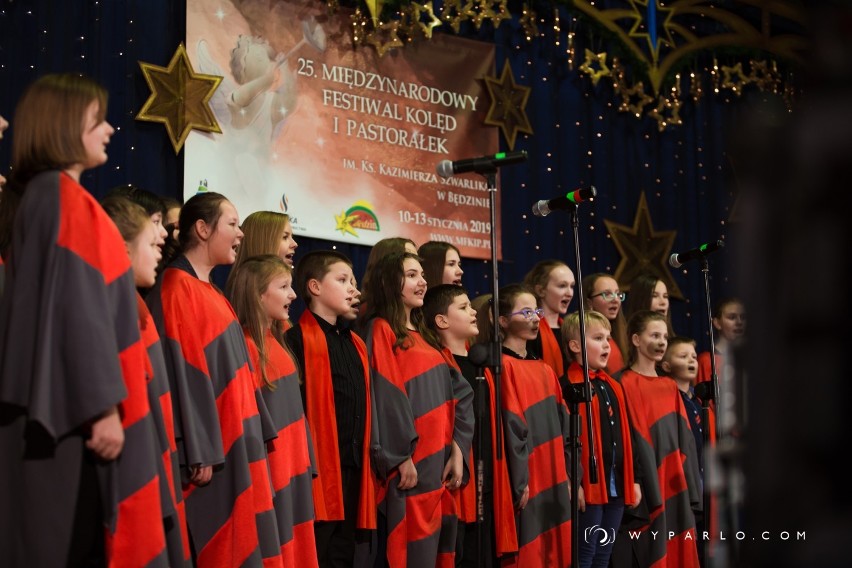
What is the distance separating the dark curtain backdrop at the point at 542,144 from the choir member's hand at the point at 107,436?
2.99 m

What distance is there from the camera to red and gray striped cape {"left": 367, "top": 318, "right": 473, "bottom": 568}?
4.27 m

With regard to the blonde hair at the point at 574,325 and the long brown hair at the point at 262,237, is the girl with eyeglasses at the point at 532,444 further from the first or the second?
the long brown hair at the point at 262,237

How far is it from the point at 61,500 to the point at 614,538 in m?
3.26

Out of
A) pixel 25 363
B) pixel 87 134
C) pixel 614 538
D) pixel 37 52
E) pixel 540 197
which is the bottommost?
pixel 614 538

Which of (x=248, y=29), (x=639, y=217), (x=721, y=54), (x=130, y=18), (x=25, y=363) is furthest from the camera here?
(x=721, y=54)

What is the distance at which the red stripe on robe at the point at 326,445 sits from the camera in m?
4.03

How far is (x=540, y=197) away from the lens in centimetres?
737

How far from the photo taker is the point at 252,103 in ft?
19.5

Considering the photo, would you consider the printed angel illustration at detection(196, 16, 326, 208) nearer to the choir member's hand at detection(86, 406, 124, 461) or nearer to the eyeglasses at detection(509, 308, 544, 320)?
the eyeglasses at detection(509, 308, 544, 320)

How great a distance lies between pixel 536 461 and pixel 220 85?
274cm

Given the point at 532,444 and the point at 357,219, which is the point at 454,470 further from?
the point at 357,219

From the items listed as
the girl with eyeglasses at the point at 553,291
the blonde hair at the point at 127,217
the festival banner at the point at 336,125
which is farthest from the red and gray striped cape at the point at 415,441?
the festival banner at the point at 336,125

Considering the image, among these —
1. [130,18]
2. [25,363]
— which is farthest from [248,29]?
[25,363]

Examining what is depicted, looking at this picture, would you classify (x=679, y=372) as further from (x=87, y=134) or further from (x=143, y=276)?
(x=87, y=134)
